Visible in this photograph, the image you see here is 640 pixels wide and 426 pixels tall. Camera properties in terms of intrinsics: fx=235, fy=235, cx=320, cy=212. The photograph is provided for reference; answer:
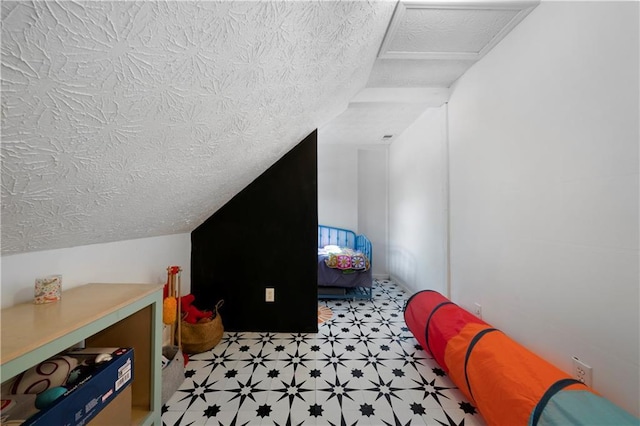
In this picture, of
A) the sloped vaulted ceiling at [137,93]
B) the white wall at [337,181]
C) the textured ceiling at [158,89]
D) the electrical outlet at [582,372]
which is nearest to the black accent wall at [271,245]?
the textured ceiling at [158,89]

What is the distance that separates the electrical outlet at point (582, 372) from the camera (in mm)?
1101

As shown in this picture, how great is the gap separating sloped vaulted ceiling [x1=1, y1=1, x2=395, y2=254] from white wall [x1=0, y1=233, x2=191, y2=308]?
60 millimetres

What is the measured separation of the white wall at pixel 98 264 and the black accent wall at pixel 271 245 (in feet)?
1.03

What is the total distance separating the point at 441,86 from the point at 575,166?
1.46 metres

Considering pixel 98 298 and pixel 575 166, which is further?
pixel 575 166

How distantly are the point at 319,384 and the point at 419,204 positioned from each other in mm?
2349

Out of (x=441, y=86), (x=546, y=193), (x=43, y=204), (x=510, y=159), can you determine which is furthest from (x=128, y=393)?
(x=441, y=86)

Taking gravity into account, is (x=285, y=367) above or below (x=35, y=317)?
below

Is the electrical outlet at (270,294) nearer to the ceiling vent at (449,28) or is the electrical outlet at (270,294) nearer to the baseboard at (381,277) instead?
the ceiling vent at (449,28)

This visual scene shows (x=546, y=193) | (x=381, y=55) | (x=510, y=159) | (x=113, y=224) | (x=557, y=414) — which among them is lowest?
(x=557, y=414)

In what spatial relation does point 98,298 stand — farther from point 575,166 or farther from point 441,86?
point 441,86

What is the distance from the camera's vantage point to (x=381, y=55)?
1783mm

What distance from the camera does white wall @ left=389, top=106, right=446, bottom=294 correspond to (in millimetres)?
2531

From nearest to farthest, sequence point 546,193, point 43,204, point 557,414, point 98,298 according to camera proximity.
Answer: point 43,204
point 557,414
point 98,298
point 546,193
